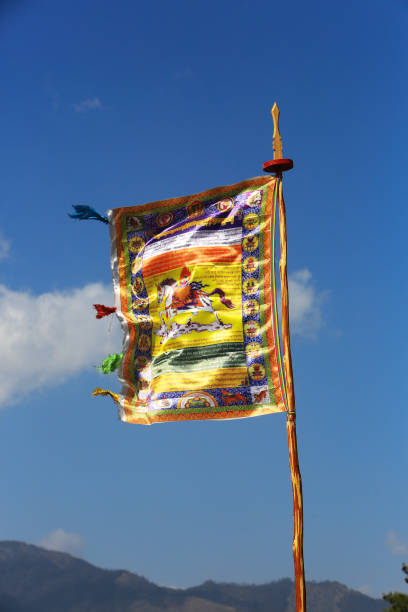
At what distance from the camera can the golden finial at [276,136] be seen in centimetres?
1013

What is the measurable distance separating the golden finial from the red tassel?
3.37 meters

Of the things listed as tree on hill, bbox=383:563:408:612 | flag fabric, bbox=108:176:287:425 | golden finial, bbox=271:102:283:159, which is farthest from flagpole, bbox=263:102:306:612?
tree on hill, bbox=383:563:408:612

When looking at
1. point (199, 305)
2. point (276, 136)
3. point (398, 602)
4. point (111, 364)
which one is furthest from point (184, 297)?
point (398, 602)

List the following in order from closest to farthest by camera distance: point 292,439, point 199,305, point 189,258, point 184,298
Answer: point 292,439 < point 199,305 < point 184,298 < point 189,258

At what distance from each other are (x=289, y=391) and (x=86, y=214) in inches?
172

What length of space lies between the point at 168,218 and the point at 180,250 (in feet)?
1.94

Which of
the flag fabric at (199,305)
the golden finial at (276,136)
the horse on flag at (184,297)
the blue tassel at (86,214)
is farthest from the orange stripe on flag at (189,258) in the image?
the golden finial at (276,136)

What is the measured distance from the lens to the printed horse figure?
1022 centimetres

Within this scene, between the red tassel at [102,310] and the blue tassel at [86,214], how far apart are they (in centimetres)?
134

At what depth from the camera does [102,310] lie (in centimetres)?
1112

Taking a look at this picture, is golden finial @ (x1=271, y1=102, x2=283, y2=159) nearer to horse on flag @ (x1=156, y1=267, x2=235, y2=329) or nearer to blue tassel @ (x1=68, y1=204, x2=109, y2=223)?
horse on flag @ (x1=156, y1=267, x2=235, y2=329)

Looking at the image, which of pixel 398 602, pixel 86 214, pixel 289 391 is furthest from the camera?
pixel 398 602

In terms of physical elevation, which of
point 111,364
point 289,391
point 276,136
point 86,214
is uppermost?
point 276,136

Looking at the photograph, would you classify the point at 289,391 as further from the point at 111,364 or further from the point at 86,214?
the point at 86,214
